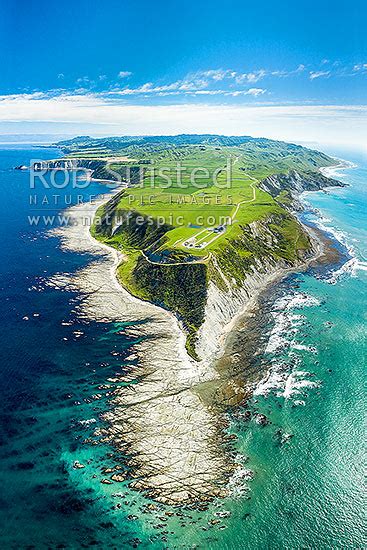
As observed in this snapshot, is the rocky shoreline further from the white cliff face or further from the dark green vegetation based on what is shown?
the dark green vegetation

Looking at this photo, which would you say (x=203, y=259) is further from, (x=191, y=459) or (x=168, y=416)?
(x=191, y=459)

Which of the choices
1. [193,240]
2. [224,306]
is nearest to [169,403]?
[224,306]

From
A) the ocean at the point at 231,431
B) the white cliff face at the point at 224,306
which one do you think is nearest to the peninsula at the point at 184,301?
the white cliff face at the point at 224,306

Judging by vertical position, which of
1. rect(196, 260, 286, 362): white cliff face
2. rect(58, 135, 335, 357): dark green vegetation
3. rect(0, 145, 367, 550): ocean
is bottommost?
rect(0, 145, 367, 550): ocean

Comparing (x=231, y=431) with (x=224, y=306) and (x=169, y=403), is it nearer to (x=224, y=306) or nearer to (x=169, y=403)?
(x=169, y=403)

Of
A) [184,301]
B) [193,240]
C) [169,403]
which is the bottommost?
[169,403]

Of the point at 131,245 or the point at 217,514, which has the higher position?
the point at 131,245

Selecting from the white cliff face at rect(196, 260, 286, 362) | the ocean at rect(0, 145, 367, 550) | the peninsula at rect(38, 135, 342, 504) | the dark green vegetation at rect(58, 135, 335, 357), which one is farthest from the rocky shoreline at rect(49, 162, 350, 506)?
the dark green vegetation at rect(58, 135, 335, 357)

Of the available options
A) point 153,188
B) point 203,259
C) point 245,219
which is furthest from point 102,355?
point 153,188
